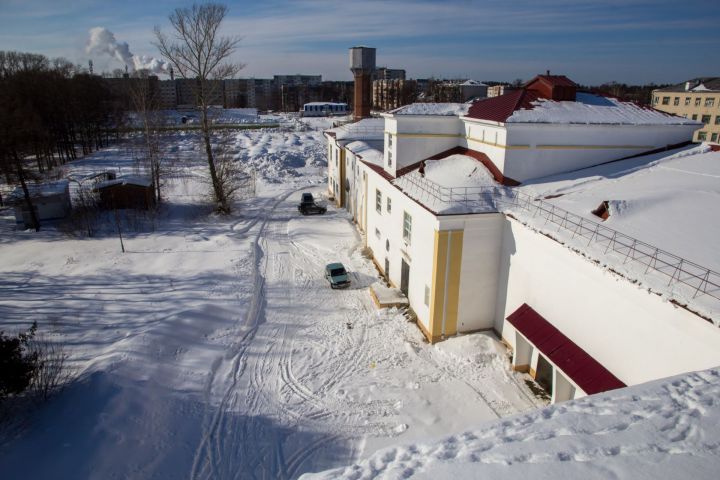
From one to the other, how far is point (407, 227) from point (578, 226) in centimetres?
689

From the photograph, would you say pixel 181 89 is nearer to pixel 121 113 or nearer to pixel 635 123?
pixel 121 113

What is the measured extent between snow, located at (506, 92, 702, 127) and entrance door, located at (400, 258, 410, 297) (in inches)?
271

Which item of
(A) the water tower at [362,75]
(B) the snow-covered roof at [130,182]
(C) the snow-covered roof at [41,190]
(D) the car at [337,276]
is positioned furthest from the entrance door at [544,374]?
(A) the water tower at [362,75]

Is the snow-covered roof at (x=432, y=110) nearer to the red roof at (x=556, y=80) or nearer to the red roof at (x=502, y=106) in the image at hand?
the red roof at (x=502, y=106)

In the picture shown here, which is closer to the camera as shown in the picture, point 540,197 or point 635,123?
point 540,197

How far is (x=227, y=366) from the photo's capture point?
1432 cm

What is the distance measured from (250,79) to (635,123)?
166 m

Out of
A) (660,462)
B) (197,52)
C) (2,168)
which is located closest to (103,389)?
(660,462)

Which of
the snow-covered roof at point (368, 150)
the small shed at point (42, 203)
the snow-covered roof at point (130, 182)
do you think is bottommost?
the small shed at point (42, 203)

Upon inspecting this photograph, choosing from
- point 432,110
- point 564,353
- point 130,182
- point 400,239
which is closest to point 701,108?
point 432,110

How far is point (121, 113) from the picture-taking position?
70.0m

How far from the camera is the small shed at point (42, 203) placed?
29.2 m

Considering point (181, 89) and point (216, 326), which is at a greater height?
point (181, 89)

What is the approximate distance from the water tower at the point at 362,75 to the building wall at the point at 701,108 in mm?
35635
